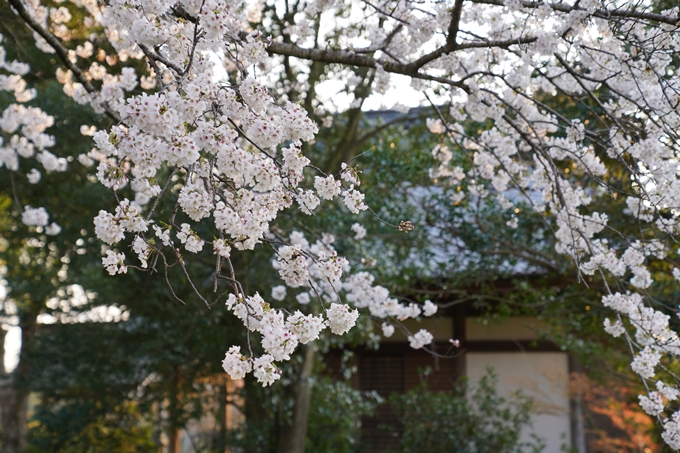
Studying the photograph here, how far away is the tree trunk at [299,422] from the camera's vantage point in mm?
5012

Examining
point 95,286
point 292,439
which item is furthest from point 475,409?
point 95,286

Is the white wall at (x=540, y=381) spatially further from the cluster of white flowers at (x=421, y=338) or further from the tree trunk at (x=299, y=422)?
the cluster of white flowers at (x=421, y=338)

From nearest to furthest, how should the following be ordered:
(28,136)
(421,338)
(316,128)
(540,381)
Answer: (316,128), (421,338), (28,136), (540,381)

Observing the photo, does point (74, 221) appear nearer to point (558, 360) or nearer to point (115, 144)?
point (115, 144)

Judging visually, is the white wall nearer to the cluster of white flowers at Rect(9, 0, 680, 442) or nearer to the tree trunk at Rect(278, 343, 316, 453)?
the tree trunk at Rect(278, 343, 316, 453)

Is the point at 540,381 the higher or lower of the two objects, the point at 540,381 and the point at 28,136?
the lower

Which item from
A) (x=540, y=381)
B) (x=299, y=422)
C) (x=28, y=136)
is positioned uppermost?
(x=28, y=136)

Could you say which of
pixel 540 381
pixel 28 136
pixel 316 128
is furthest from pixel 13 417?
pixel 316 128

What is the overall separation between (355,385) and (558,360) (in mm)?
1897

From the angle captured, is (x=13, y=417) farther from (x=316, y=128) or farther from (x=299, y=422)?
(x=316, y=128)

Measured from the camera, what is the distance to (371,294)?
10.9 feet

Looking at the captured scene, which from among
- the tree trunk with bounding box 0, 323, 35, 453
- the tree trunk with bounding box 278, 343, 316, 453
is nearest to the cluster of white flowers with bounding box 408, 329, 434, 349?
the tree trunk with bounding box 278, 343, 316, 453

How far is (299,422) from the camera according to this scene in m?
5.04

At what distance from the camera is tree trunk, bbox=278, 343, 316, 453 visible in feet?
16.4
